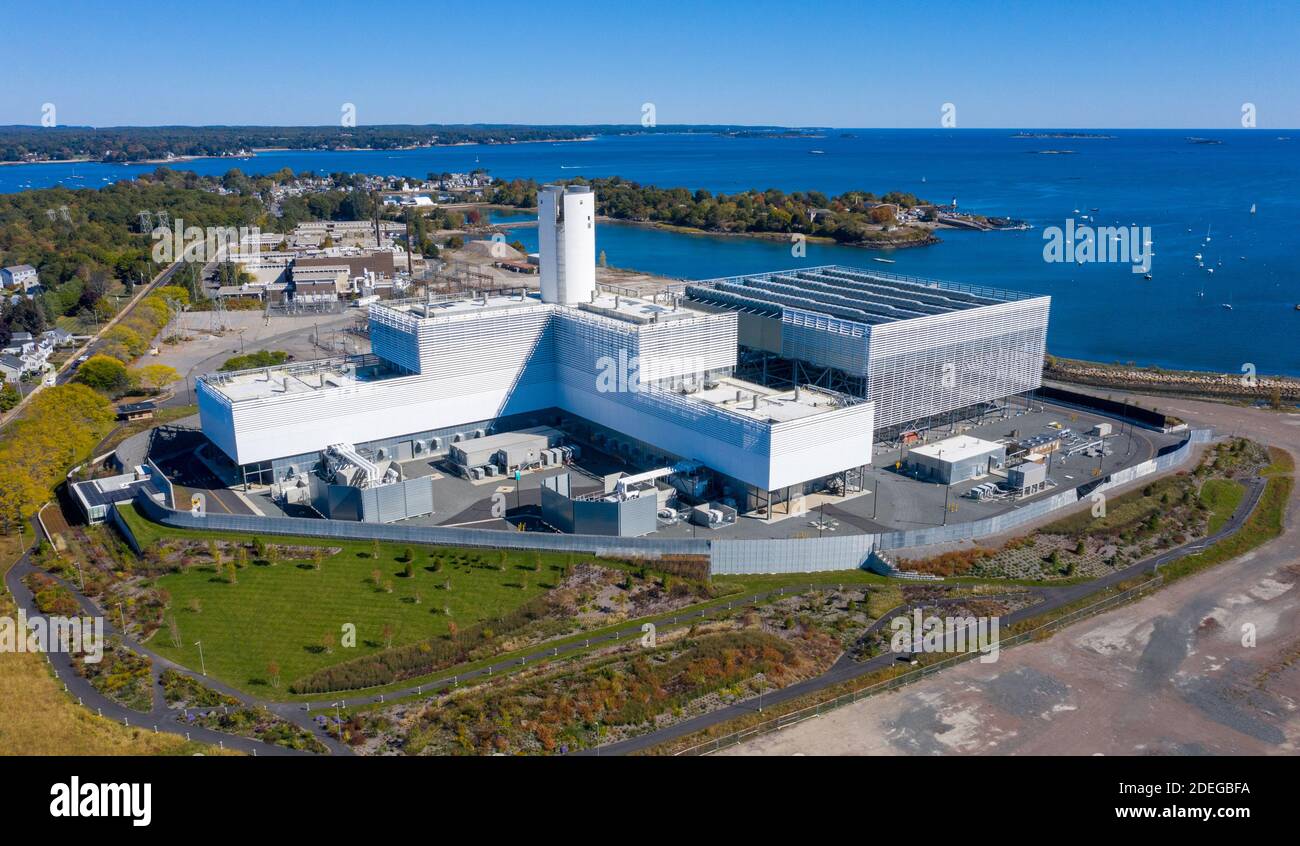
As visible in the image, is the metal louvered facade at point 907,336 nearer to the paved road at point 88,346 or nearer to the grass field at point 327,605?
the grass field at point 327,605

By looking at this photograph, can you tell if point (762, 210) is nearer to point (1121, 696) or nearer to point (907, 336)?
point (907, 336)

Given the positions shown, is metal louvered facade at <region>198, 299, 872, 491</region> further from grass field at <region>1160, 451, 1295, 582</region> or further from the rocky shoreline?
the rocky shoreline

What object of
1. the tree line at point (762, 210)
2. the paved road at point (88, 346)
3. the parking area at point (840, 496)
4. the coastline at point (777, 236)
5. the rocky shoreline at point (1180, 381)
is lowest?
the parking area at point (840, 496)

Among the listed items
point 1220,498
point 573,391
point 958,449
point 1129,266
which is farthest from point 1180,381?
point 1129,266

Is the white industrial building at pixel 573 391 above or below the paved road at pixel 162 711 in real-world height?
above

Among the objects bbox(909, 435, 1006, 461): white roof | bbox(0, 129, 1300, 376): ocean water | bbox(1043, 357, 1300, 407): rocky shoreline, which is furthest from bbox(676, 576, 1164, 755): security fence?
bbox(0, 129, 1300, 376): ocean water

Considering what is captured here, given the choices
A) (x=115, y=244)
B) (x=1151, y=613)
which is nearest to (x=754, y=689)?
(x=1151, y=613)

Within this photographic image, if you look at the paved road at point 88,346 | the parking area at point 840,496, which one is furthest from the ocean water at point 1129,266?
the paved road at point 88,346
